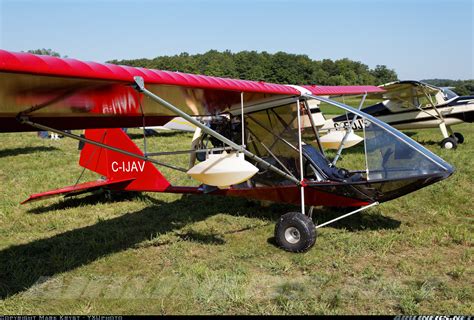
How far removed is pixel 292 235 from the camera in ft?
16.0

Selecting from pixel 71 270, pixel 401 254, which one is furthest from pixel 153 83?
pixel 401 254

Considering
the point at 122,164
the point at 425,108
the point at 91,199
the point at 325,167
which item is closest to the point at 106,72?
the point at 325,167

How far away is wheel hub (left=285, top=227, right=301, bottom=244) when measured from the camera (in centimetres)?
484

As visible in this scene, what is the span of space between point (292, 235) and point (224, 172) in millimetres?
1200

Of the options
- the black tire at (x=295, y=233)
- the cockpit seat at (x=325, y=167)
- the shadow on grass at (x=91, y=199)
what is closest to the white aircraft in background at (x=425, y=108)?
the shadow on grass at (x=91, y=199)

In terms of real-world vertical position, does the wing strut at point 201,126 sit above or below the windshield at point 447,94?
below

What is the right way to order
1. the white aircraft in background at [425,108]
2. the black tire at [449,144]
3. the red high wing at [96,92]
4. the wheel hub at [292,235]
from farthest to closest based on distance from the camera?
the white aircraft in background at [425,108] → the black tire at [449,144] → the wheel hub at [292,235] → the red high wing at [96,92]

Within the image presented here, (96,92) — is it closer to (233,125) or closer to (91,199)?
(233,125)

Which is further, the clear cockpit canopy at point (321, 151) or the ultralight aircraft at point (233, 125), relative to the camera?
the clear cockpit canopy at point (321, 151)

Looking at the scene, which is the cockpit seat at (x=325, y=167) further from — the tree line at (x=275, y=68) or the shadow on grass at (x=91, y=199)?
the tree line at (x=275, y=68)

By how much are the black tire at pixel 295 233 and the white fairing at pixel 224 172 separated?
2.65 ft

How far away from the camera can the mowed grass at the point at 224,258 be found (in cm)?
355

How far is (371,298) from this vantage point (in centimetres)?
354

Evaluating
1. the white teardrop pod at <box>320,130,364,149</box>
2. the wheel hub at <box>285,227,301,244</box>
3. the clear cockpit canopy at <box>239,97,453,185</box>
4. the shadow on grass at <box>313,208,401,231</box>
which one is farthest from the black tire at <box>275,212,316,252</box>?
the white teardrop pod at <box>320,130,364,149</box>
